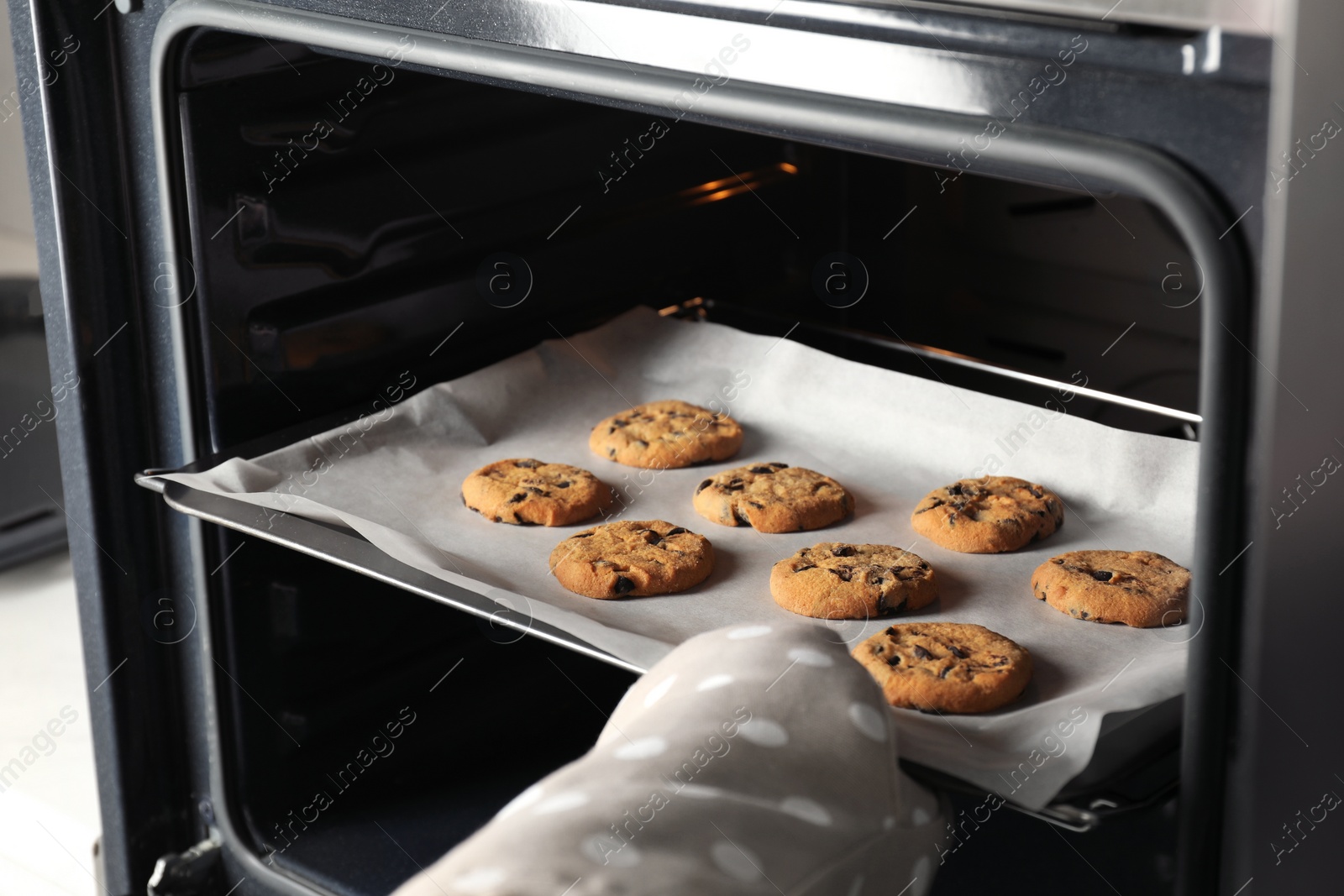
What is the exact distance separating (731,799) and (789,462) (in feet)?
2.40

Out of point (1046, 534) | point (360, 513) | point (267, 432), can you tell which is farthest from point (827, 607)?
point (267, 432)

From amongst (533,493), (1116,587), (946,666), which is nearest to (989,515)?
(1116,587)

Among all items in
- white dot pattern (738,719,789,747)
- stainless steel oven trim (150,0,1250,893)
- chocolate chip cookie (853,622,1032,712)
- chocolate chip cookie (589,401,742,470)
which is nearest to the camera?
stainless steel oven trim (150,0,1250,893)

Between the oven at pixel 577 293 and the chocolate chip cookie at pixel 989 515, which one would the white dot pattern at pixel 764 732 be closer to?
the oven at pixel 577 293

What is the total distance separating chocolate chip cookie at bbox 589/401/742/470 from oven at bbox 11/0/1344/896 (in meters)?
0.17

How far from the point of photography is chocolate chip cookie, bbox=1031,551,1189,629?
103 cm

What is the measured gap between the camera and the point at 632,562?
112cm

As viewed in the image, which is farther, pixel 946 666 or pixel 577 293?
pixel 577 293

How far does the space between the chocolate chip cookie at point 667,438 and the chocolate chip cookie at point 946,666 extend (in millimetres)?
400

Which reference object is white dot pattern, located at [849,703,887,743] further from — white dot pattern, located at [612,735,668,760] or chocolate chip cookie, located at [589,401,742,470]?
chocolate chip cookie, located at [589,401,742,470]

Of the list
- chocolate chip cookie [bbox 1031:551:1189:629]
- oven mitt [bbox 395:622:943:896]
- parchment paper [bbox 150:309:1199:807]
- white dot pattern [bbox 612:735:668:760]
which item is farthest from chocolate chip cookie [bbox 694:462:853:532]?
white dot pattern [bbox 612:735:668:760]

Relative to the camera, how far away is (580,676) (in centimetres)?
147

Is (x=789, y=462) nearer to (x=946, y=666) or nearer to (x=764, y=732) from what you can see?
(x=946, y=666)

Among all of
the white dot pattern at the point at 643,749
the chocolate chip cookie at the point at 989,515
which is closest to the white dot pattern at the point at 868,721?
the white dot pattern at the point at 643,749
